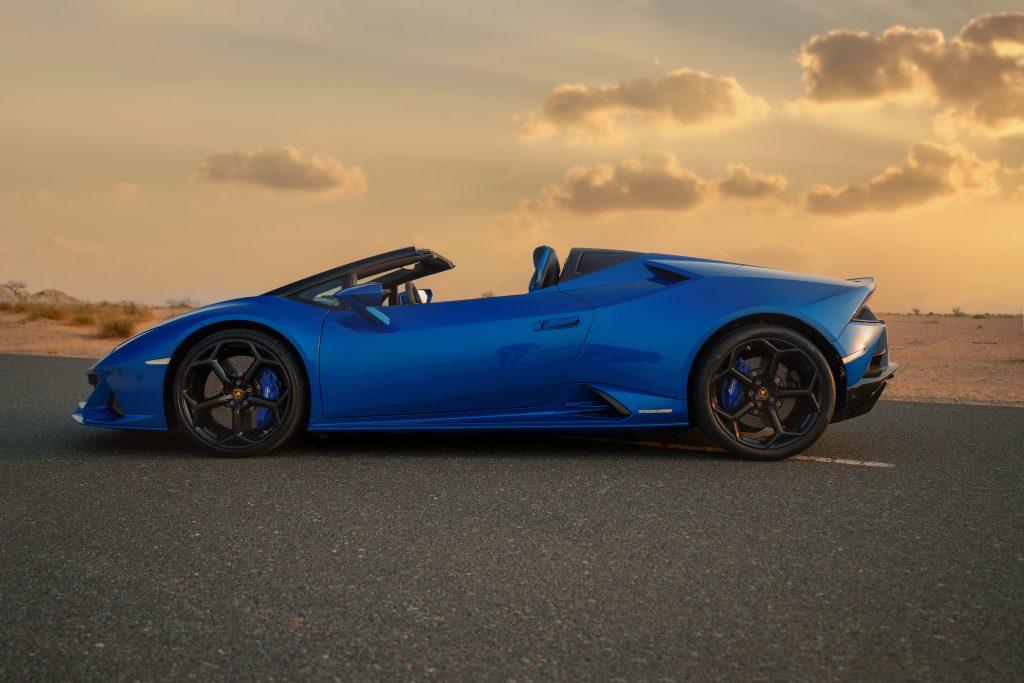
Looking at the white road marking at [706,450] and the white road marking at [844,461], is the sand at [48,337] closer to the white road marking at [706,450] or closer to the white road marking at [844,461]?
the white road marking at [706,450]

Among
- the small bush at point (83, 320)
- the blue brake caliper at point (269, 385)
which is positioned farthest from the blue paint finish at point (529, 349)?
the small bush at point (83, 320)

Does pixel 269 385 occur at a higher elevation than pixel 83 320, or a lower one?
lower

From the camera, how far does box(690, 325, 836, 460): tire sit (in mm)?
5609

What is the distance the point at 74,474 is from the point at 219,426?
848 millimetres

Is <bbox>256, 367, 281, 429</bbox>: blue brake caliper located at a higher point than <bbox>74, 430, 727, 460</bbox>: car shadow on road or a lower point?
higher

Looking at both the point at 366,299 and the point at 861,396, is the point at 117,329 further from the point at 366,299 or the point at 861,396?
the point at 861,396

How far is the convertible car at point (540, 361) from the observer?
557cm

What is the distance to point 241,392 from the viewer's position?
5715 millimetres

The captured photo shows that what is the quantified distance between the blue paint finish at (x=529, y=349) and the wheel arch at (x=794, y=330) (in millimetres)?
35

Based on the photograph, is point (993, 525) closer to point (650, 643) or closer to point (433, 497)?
point (650, 643)

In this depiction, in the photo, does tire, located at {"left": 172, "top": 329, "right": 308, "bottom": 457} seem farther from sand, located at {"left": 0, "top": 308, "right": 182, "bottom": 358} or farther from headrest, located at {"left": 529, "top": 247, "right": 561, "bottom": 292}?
sand, located at {"left": 0, "top": 308, "right": 182, "bottom": 358}

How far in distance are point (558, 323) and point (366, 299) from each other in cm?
114

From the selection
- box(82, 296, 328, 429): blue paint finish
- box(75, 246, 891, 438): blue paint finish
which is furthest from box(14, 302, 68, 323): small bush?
box(75, 246, 891, 438): blue paint finish

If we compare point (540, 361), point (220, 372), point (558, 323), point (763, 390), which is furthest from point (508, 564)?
point (220, 372)
